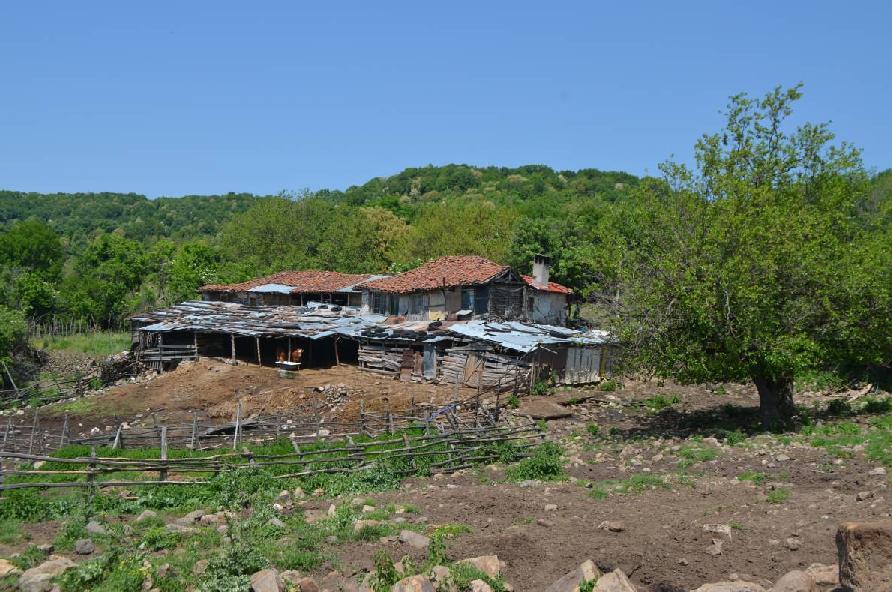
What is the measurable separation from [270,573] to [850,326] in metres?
15.0

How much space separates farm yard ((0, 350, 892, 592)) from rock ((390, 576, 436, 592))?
217 mm

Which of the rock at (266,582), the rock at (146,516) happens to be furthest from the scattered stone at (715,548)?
the rock at (146,516)

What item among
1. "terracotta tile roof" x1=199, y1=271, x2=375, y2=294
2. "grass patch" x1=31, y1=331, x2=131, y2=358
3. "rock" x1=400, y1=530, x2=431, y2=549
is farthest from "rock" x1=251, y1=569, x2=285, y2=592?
"grass patch" x1=31, y1=331, x2=131, y2=358

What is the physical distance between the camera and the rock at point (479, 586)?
8.15 meters

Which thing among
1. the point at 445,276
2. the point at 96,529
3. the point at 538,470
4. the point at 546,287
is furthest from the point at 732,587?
the point at 546,287

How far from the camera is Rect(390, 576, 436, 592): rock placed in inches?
313

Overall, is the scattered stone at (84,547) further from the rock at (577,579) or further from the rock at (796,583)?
the rock at (796,583)

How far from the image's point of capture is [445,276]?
34.2 meters

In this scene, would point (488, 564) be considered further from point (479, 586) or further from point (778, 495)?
point (778, 495)

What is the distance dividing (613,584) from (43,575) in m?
6.77

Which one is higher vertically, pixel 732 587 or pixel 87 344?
pixel 732 587

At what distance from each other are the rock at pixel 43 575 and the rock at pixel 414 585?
4.18 m

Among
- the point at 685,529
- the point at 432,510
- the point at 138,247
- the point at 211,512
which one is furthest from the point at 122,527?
the point at 138,247

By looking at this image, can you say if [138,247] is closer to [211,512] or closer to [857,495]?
[211,512]
